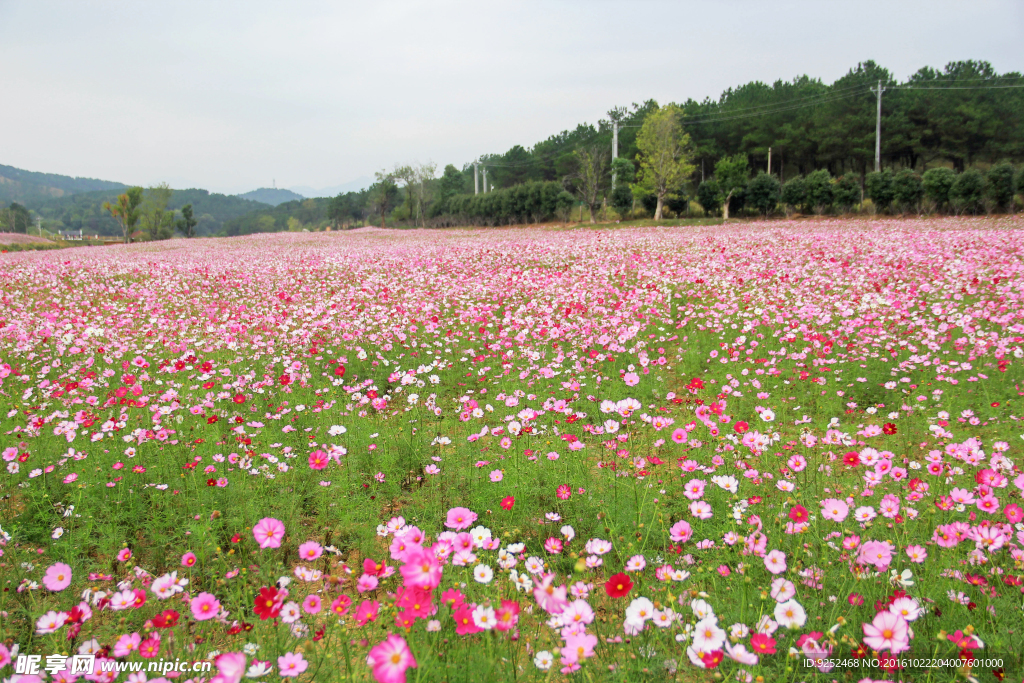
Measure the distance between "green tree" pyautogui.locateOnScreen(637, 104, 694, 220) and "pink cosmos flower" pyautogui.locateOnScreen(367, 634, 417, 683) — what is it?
39161 mm

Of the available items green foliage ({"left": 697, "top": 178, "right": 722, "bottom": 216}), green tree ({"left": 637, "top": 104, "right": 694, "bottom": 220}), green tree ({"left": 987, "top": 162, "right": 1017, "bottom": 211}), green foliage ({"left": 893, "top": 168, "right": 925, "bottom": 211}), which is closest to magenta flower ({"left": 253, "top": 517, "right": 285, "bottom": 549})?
green tree ({"left": 987, "top": 162, "right": 1017, "bottom": 211})

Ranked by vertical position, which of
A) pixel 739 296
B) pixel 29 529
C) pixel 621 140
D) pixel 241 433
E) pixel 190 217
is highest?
pixel 621 140

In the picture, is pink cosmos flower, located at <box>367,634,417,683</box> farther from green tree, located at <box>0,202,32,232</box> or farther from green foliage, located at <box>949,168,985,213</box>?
green tree, located at <box>0,202,32,232</box>

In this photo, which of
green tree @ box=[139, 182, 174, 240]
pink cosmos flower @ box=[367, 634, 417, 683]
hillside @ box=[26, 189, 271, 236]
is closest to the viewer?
pink cosmos flower @ box=[367, 634, 417, 683]

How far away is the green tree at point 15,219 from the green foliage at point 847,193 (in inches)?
4104

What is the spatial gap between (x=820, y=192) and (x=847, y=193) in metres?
1.62

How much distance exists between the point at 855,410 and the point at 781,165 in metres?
55.7

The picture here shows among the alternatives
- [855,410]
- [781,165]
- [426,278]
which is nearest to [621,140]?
[781,165]

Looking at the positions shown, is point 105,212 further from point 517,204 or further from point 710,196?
point 710,196

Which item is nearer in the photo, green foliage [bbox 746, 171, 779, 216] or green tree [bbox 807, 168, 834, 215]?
green tree [bbox 807, 168, 834, 215]

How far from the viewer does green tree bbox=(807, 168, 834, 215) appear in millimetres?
33312

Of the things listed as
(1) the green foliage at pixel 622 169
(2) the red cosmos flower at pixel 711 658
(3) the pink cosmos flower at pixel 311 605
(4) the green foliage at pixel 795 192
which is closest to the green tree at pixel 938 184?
(4) the green foliage at pixel 795 192

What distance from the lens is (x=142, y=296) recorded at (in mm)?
9930

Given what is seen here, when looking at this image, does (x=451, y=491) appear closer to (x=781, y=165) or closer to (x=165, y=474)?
(x=165, y=474)
